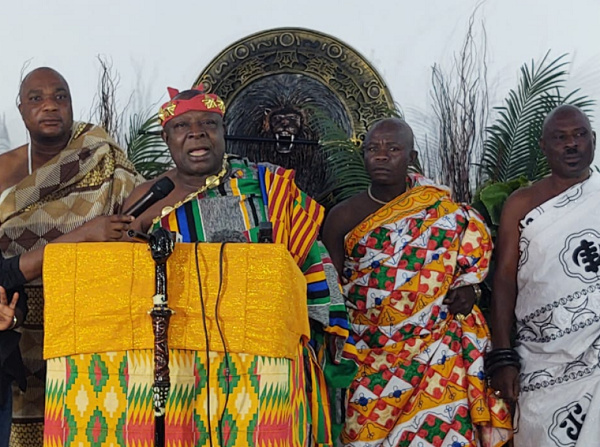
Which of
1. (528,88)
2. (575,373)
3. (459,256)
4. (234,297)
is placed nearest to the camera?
(234,297)

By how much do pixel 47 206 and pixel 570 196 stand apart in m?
2.09

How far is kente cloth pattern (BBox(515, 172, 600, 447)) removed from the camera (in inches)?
138

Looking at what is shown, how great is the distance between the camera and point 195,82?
538 centimetres

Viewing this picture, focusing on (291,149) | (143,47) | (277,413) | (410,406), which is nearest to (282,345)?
(277,413)

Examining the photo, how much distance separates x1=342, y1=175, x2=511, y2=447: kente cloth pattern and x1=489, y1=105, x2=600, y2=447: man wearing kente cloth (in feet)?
0.35

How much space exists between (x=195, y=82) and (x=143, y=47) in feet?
1.28

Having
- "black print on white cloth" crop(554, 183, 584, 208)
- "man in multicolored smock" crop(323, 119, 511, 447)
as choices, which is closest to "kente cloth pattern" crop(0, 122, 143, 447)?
"man in multicolored smock" crop(323, 119, 511, 447)

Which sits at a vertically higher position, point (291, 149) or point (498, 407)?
point (291, 149)

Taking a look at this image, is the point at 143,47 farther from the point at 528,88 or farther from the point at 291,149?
the point at 528,88

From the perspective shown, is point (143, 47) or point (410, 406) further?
point (143, 47)

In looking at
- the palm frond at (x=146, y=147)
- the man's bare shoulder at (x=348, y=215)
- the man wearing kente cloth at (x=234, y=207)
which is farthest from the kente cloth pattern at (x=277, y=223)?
the palm frond at (x=146, y=147)

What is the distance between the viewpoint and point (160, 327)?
240 cm

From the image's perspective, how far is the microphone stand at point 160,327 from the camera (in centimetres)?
239

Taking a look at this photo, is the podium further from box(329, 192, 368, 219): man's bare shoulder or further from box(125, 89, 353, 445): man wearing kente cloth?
box(329, 192, 368, 219): man's bare shoulder
